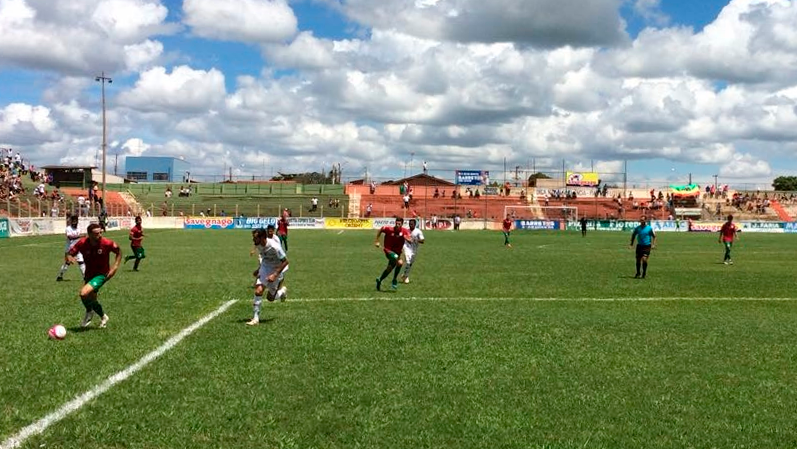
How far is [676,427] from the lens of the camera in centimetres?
632

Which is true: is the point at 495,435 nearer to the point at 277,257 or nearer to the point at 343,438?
the point at 343,438

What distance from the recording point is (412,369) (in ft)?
27.8

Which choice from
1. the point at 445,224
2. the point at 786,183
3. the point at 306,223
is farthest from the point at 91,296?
the point at 786,183

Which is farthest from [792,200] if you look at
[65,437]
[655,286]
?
[65,437]

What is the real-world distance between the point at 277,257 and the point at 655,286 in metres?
11.4

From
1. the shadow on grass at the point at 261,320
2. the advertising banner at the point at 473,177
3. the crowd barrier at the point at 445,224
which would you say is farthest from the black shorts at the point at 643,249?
the advertising banner at the point at 473,177

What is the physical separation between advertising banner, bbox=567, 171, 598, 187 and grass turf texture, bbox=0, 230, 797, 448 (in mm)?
78642

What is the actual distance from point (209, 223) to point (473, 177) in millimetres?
37721

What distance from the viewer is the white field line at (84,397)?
19.3 ft

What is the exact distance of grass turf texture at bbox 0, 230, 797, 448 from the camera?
6195 millimetres

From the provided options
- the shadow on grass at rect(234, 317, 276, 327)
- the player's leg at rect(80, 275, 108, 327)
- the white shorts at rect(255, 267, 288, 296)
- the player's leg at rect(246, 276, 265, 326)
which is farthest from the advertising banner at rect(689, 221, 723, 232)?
the player's leg at rect(80, 275, 108, 327)

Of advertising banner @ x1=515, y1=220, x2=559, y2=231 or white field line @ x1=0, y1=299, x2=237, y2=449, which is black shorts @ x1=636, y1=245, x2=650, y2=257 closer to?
white field line @ x1=0, y1=299, x2=237, y2=449

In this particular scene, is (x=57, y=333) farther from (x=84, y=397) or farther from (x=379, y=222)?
(x=379, y=222)

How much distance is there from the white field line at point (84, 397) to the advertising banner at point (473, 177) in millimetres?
80709
